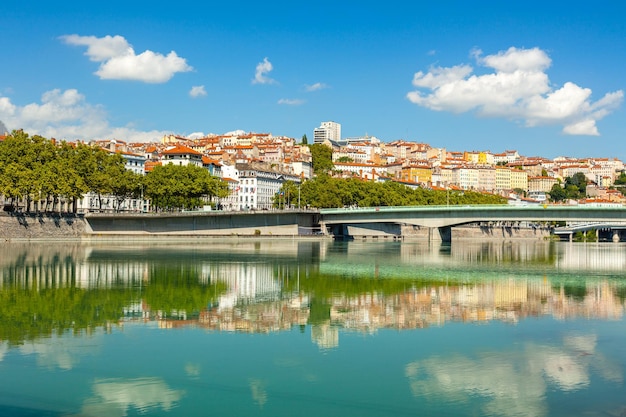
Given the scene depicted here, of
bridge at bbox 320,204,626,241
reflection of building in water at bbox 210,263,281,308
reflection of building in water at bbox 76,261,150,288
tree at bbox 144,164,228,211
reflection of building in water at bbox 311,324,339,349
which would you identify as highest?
tree at bbox 144,164,228,211

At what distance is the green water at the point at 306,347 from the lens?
1509 cm

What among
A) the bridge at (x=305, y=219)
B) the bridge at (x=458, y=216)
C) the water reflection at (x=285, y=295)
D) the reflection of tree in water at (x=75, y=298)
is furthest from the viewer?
the bridge at (x=305, y=219)

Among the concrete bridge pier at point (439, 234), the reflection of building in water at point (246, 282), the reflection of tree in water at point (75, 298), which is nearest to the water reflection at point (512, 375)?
the reflection of tree in water at point (75, 298)

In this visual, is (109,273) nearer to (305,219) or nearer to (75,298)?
(75,298)

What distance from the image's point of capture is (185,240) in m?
89.1

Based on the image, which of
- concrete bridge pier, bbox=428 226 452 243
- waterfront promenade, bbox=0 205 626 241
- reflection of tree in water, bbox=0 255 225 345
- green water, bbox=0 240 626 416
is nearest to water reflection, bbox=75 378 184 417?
green water, bbox=0 240 626 416

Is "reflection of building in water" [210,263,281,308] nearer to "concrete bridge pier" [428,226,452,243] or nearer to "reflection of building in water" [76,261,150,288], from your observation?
"reflection of building in water" [76,261,150,288]

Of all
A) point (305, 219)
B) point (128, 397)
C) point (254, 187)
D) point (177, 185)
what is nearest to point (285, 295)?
point (128, 397)

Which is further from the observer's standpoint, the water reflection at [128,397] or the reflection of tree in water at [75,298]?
the reflection of tree in water at [75,298]

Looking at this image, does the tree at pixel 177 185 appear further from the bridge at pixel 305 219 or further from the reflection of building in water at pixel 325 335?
the reflection of building in water at pixel 325 335

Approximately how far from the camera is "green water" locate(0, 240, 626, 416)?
15.1m

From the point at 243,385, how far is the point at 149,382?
2056 mm

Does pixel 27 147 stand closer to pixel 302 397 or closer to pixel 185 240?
pixel 185 240

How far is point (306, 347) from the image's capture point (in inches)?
793
